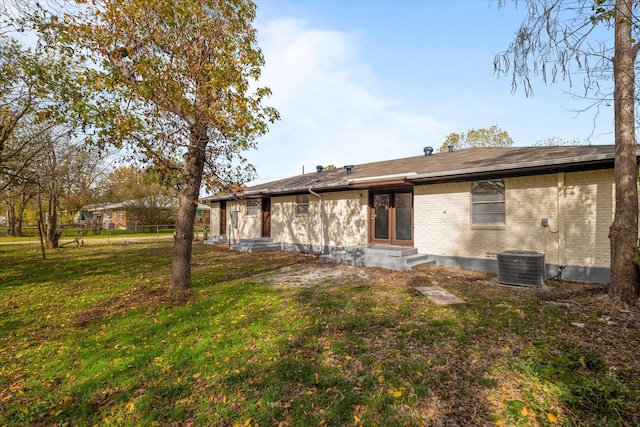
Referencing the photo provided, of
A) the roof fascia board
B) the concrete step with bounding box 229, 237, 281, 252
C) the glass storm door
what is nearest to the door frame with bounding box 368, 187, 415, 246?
the glass storm door

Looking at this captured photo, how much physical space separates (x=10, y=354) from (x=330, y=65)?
11.2m

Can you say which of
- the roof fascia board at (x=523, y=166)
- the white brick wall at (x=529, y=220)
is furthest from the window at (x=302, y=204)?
the roof fascia board at (x=523, y=166)

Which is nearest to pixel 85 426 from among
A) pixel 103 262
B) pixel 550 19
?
pixel 550 19

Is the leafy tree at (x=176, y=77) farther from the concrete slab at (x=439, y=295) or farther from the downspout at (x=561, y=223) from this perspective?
the downspout at (x=561, y=223)

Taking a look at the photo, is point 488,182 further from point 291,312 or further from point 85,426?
point 85,426

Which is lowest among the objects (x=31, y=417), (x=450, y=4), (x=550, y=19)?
(x=31, y=417)

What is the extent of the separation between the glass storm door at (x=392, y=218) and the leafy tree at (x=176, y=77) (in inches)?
221

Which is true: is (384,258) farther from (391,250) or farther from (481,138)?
(481,138)

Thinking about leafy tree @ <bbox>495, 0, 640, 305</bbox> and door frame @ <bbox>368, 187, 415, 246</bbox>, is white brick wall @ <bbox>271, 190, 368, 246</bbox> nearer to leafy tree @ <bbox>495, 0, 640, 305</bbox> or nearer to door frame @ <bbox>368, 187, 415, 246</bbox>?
door frame @ <bbox>368, 187, 415, 246</bbox>

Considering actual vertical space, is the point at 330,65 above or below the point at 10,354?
above

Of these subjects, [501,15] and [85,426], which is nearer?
[85,426]

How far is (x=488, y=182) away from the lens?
8.34 metres

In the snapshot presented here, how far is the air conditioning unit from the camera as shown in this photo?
6504mm

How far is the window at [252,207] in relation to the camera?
1595 cm
